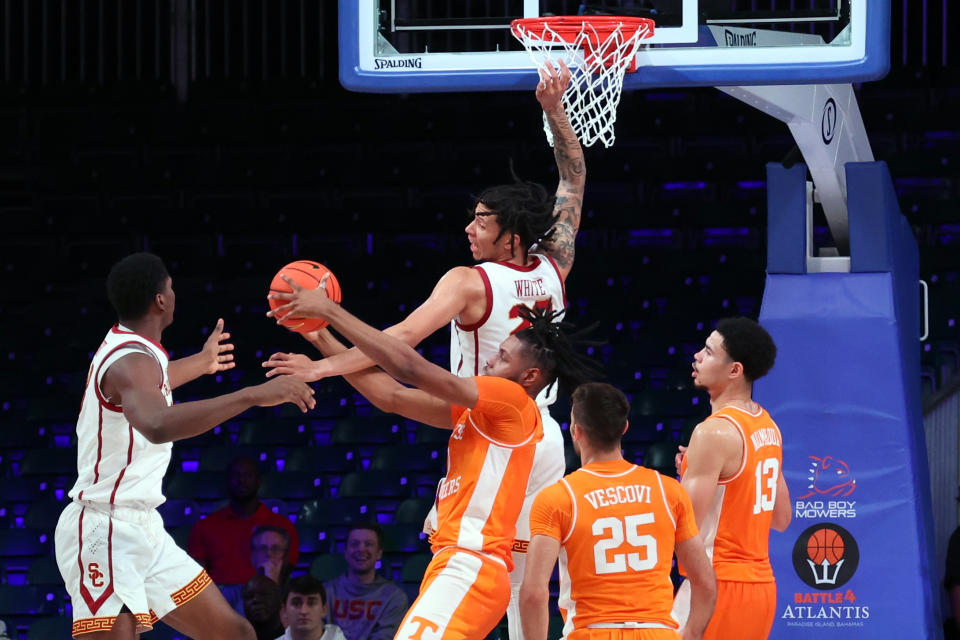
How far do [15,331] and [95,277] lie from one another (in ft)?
2.90

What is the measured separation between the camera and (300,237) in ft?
40.5

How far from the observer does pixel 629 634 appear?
13.9 feet

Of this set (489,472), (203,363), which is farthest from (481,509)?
(203,363)

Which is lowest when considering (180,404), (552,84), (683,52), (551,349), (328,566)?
(328,566)

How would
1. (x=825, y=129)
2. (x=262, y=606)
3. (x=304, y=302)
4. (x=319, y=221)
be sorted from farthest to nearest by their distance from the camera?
(x=319, y=221)
(x=262, y=606)
(x=825, y=129)
(x=304, y=302)

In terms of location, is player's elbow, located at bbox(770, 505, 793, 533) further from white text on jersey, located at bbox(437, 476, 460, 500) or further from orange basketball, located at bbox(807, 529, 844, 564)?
white text on jersey, located at bbox(437, 476, 460, 500)

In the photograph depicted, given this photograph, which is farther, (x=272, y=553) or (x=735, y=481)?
(x=272, y=553)

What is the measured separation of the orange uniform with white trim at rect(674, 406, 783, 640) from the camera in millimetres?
5152

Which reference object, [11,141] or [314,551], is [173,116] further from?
[314,551]

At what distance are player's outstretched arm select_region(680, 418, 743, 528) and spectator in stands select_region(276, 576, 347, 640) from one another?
2639mm

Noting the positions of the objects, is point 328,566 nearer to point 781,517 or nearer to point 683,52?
point 781,517

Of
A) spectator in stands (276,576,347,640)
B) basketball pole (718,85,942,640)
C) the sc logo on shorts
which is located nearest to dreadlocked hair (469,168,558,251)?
the sc logo on shorts

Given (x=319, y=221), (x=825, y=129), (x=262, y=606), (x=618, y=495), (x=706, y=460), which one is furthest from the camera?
(x=319, y=221)

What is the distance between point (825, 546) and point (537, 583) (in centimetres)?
324
